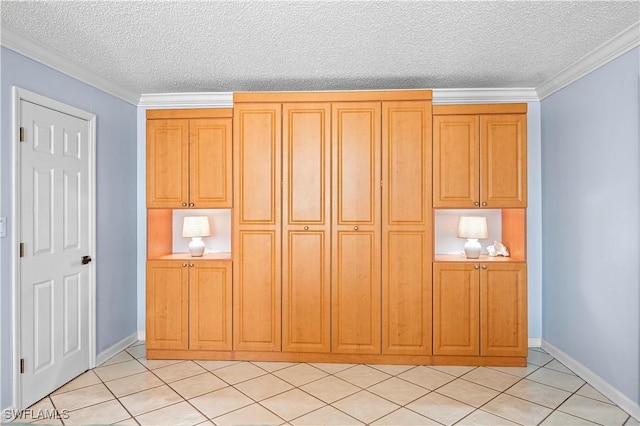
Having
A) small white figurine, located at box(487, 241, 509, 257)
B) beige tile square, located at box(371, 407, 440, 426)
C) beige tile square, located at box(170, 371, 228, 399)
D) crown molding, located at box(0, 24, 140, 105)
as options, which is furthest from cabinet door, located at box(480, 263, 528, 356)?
crown molding, located at box(0, 24, 140, 105)

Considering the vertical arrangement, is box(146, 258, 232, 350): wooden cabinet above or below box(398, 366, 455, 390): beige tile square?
above

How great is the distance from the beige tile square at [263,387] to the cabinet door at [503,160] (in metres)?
2.27

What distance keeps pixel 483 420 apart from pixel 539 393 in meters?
0.69

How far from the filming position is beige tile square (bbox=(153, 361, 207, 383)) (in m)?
3.34

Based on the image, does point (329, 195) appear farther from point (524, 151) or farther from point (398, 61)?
point (524, 151)

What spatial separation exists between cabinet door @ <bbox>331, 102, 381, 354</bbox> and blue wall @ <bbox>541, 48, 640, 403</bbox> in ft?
5.32

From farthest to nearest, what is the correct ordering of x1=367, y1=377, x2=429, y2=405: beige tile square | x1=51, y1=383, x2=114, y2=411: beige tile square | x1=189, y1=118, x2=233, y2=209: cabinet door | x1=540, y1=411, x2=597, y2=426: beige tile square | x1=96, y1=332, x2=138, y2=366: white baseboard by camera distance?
x1=189, y1=118, x2=233, y2=209: cabinet door < x1=96, y1=332, x2=138, y2=366: white baseboard < x1=367, y1=377, x2=429, y2=405: beige tile square < x1=51, y1=383, x2=114, y2=411: beige tile square < x1=540, y1=411, x2=597, y2=426: beige tile square

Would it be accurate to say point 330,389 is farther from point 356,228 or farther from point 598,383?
point 598,383

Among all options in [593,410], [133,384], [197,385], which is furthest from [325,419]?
[593,410]

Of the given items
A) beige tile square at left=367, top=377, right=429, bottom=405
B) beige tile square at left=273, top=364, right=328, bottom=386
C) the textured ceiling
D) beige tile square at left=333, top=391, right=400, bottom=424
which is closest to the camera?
the textured ceiling

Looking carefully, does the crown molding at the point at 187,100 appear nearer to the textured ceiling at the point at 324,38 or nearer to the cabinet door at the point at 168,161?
the textured ceiling at the point at 324,38

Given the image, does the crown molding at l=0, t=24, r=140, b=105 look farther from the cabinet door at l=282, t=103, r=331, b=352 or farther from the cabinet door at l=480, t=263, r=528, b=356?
the cabinet door at l=480, t=263, r=528, b=356

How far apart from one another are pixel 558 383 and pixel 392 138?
2.37 m

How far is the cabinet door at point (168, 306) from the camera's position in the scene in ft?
12.2
